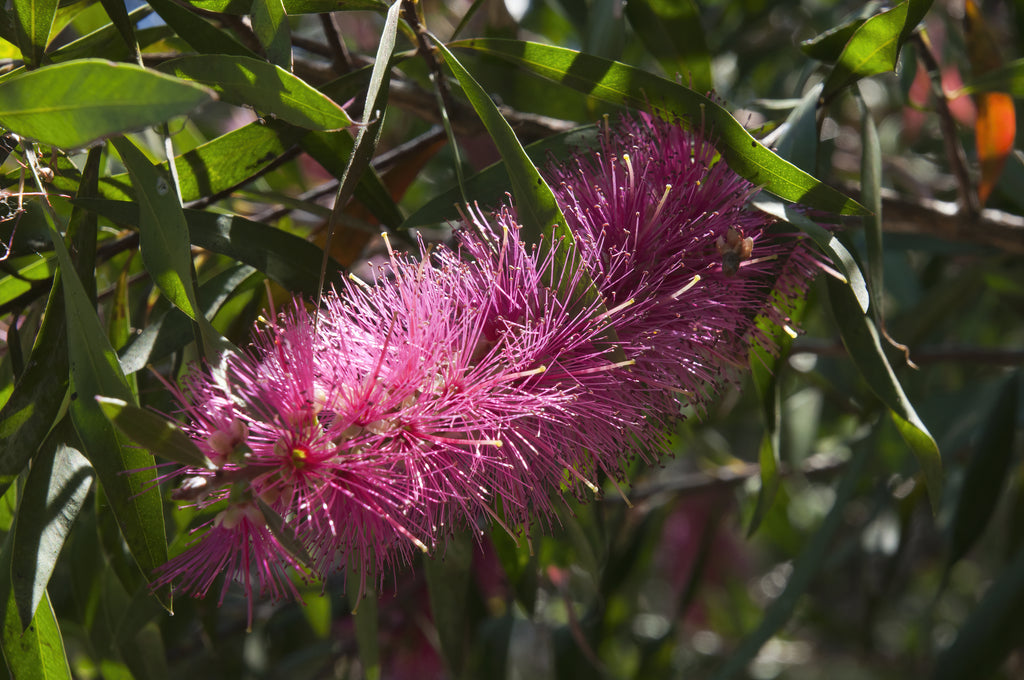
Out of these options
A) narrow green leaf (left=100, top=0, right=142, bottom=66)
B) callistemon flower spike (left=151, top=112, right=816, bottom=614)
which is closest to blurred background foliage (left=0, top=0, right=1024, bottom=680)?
narrow green leaf (left=100, top=0, right=142, bottom=66)

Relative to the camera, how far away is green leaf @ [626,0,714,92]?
4.04 feet

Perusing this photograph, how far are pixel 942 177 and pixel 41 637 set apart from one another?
2348 mm

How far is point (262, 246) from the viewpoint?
93 cm

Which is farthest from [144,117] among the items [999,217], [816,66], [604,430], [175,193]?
[999,217]

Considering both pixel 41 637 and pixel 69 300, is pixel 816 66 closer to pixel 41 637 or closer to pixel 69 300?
pixel 69 300

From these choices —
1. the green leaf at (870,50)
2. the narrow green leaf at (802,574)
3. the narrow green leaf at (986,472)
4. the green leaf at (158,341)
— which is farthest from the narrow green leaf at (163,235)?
the narrow green leaf at (986,472)

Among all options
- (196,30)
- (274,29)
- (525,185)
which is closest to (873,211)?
(525,185)

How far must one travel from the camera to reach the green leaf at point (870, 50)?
96 centimetres

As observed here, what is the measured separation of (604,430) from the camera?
858 mm

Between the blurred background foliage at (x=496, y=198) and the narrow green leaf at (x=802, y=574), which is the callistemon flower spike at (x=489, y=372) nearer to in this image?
the blurred background foliage at (x=496, y=198)

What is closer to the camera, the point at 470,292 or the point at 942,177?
the point at 470,292

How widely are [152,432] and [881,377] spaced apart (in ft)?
2.33

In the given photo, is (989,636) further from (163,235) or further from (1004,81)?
(163,235)

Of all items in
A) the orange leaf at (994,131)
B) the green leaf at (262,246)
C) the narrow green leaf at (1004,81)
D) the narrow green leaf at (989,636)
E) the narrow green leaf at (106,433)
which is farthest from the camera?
the narrow green leaf at (989,636)
